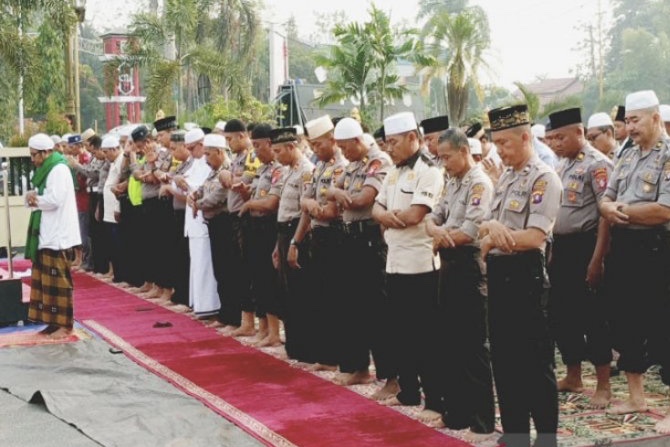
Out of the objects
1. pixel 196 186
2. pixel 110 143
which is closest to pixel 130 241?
pixel 110 143

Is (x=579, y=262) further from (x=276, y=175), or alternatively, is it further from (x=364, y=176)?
(x=276, y=175)

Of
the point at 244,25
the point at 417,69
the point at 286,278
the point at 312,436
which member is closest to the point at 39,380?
the point at 286,278

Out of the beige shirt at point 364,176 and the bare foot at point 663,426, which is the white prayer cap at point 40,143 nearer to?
the beige shirt at point 364,176

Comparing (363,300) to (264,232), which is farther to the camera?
(264,232)

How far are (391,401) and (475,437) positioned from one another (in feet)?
2.98

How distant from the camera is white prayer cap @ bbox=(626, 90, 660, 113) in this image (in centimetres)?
522

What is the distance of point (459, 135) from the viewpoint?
515 centimetres

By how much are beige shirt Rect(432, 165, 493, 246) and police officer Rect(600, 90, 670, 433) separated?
714 millimetres

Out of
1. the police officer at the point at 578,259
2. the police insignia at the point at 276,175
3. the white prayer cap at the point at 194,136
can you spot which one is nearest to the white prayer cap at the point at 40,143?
the white prayer cap at the point at 194,136

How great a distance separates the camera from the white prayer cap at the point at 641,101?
5223mm

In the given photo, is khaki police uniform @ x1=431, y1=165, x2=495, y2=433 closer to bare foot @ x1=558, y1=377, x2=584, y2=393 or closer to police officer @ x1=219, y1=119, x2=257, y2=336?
bare foot @ x1=558, y1=377, x2=584, y2=393

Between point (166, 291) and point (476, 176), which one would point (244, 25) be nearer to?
point (166, 291)

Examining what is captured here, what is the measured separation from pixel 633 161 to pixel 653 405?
140 cm

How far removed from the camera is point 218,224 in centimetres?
841
